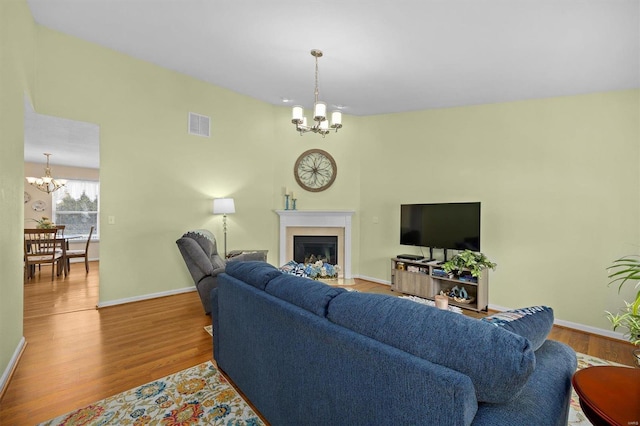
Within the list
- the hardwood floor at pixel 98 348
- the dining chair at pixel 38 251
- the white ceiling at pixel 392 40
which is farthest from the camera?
the dining chair at pixel 38 251

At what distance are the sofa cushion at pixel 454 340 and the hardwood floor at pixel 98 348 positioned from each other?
1953mm

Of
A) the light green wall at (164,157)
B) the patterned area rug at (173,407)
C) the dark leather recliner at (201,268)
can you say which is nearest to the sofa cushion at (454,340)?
the patterned area rug at (173,407)

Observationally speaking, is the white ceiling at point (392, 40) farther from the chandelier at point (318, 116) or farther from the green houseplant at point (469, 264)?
the green houseplant at point (469, 264)

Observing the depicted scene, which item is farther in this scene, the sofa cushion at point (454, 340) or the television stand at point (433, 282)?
the television stand at point (433, 282)

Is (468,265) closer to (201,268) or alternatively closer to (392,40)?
(392,40)

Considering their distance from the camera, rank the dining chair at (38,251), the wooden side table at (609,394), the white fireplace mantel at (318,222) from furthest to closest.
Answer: the white fireplace mantel at (318,222) < the dining chair at (38,251) < the wooden side table at (609,394)

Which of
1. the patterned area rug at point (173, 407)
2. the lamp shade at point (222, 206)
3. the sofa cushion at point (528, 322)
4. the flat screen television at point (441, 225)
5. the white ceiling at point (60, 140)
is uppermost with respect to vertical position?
the white ceiling at point (60, 140)

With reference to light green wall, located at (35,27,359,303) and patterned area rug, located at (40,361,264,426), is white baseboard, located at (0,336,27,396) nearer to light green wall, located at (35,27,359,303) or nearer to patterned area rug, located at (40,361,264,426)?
patterned area rug, located at (40,361,264,426)

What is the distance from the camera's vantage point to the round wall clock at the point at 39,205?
6922 millimetres

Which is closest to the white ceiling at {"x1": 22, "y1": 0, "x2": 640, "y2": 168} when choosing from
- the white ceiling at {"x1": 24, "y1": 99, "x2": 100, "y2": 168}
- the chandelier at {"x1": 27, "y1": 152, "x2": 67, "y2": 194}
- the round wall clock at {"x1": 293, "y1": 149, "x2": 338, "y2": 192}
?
the white ceiling at {"x1": 24, "y1": 99, "x2": 100, "y2": 168}

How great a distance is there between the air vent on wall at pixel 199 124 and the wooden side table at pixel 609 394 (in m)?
4.80

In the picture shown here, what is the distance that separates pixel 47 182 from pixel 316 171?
6.18m

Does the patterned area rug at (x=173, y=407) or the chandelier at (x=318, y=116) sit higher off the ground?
the chandelier at (x=318, y=116)

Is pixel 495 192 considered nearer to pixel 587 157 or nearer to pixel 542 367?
pixel 587 157
